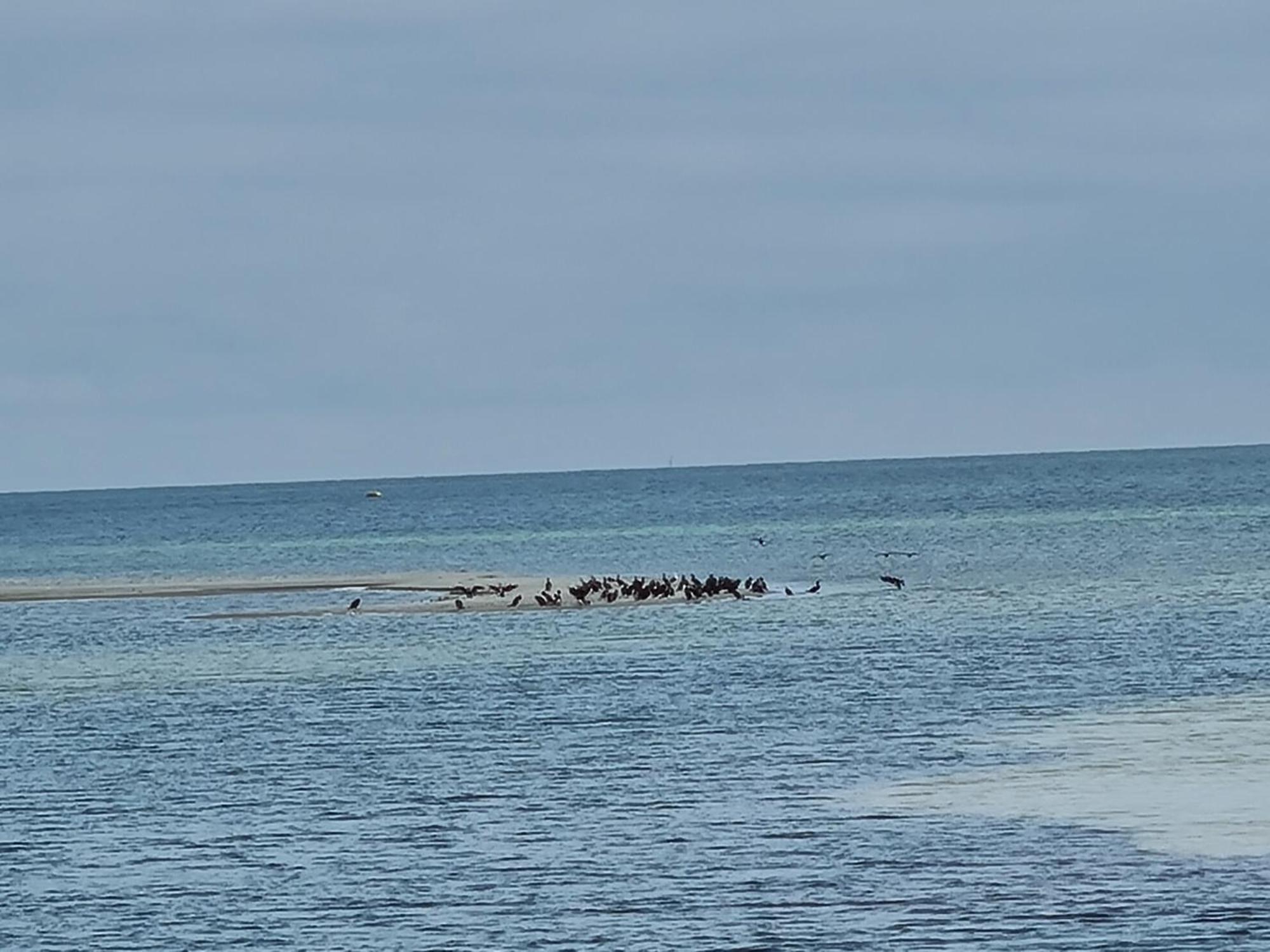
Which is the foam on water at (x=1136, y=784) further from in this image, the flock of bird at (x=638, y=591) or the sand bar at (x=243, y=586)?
the sand bar at (x=243, y=586)

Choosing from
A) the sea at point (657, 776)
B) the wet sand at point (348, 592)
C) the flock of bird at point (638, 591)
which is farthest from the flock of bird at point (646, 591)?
the sea at point (657, 776)

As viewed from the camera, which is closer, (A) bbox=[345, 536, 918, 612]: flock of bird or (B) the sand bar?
(A) bbox=[345, 536, 918, 612]: flock of bird

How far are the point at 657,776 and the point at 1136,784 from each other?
25.0ft

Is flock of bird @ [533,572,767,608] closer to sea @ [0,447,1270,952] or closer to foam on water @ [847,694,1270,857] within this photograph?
sea @ [0,447,1270,952]

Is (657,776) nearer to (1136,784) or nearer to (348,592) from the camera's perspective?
(1136,784)

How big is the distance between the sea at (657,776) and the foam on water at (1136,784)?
93mm

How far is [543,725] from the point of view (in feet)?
148

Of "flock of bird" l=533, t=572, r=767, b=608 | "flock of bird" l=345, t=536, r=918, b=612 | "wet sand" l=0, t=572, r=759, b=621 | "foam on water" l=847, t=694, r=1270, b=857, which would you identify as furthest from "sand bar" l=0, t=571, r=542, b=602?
"foam on water" l=847, t=694, r=1270, b=857

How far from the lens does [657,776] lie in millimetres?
37906

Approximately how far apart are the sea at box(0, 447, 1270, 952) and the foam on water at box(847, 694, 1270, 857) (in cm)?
9

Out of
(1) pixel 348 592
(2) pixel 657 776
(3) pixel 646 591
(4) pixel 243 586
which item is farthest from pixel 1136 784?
(4) pixel 243 586

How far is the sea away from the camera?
89.6 feet

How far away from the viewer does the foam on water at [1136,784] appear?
30.9m

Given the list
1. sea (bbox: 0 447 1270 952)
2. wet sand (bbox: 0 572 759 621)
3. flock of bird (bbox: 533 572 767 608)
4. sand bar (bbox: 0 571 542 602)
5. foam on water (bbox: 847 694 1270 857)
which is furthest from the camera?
Answer: sand bar (bbox: 0 571 542 602)
